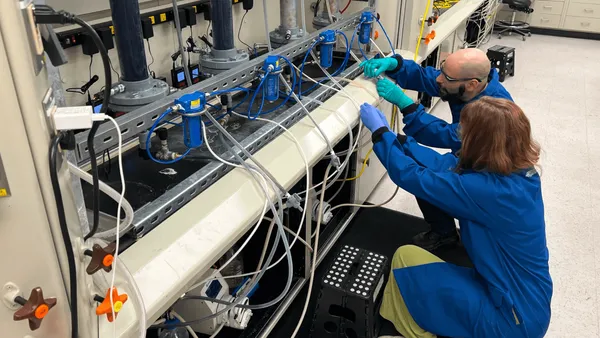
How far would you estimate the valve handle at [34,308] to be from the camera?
62 centimetres

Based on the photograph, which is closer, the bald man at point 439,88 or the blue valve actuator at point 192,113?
the blue valve actuator at point 192,113

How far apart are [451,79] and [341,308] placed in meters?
1.03

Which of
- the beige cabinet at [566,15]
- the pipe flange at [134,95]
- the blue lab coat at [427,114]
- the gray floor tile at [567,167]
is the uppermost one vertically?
the pipe flange at [134,95]

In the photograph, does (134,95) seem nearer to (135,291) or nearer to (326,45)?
(135,291)

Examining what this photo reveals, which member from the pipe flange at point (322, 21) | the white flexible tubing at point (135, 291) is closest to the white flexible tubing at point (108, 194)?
the white flexible tubing at point (135, 291)

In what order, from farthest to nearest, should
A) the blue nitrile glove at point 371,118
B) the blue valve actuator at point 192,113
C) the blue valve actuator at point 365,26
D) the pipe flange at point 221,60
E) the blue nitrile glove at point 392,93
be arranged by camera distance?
the blue valve actuator at point 365,26, the blue nitrile glove at point 392,93, the blue nitrile glove at point 371,118, the pipe flange at point 221,60, the blue valve actuator at point 192,113

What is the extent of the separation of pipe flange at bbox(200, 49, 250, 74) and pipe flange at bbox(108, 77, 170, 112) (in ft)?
1.00

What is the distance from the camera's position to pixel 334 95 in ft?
6.07

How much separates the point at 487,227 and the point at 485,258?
10 centimetres

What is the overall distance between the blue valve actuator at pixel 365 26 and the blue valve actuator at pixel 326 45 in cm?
31

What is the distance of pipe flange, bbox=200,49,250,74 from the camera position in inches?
58.0

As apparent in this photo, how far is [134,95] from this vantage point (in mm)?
1180

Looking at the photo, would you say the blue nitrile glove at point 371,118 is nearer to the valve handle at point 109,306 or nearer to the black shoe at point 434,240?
the black shoe at point 434,240

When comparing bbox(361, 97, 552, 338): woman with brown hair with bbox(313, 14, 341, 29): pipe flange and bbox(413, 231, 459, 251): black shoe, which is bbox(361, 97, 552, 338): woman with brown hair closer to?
bbox(413, 231, 459, 251): black shoe
